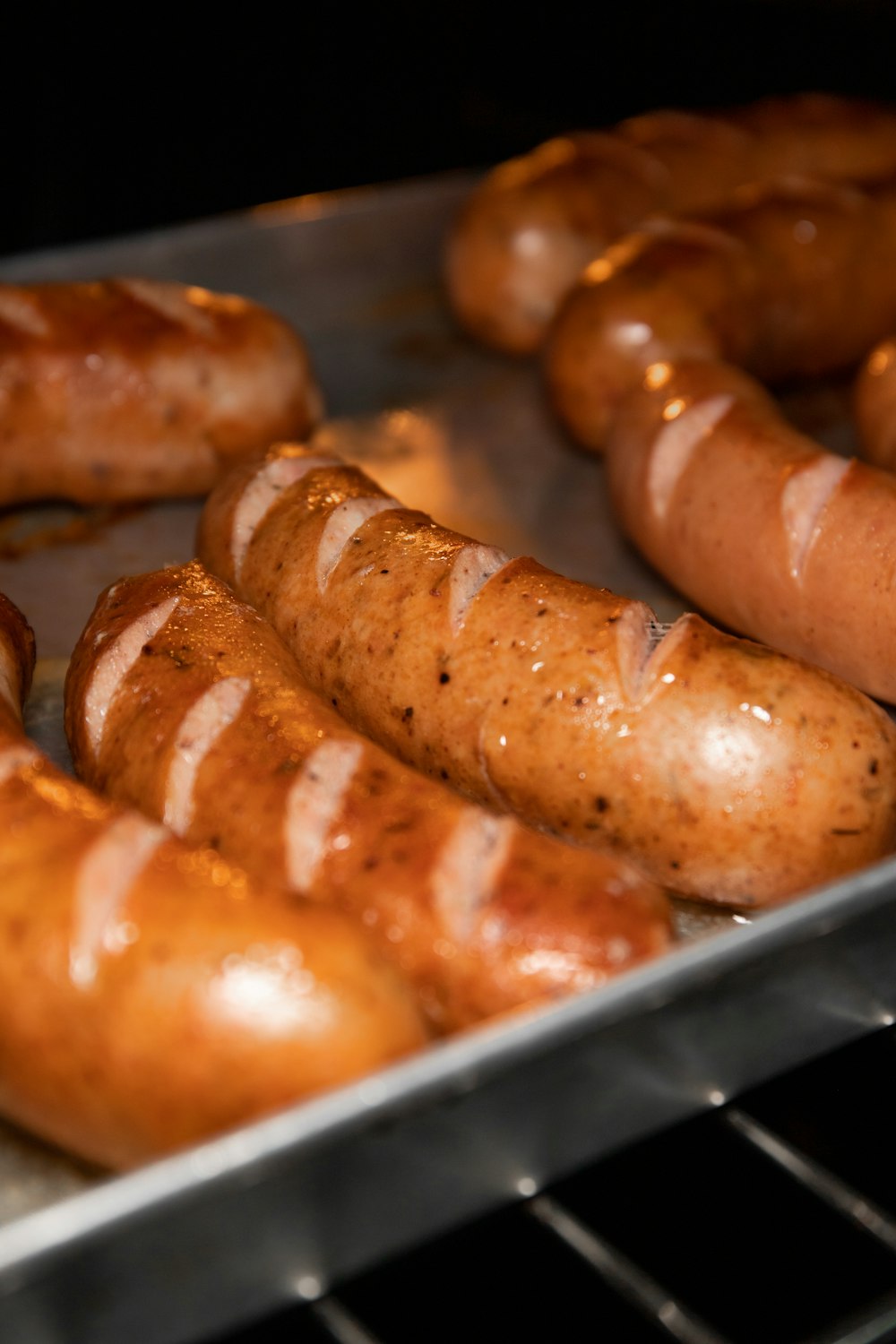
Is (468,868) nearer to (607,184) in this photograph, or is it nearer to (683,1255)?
(683,1255)

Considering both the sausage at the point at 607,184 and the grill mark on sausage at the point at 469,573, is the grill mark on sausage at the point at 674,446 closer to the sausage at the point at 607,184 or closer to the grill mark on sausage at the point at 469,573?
the grill mark on sausage at the point at 469,573

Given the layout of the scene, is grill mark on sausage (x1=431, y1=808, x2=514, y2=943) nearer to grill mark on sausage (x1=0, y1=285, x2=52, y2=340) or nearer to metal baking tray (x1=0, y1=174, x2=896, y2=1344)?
metal baking tray (x1=0, y1=174, x2=896, y2=1344)

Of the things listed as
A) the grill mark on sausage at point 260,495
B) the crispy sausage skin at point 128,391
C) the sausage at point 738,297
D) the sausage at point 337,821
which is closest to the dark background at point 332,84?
the sausage at point 738,297

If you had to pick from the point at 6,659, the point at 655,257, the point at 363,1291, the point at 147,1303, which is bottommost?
the point at 363,1291

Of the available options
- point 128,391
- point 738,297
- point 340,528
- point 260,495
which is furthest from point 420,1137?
point 738,297

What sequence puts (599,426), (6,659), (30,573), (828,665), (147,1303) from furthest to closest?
(599,426), (30,573), (828,665), (6,659), (147,1303)

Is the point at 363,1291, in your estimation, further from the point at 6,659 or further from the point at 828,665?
the point at 828,665

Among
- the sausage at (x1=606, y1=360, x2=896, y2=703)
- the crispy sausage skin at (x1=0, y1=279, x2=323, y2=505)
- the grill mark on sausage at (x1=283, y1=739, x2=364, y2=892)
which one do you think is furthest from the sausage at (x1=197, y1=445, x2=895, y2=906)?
the crispy sausage skin at (x1=0, y1=279, x2=323, y2=505)

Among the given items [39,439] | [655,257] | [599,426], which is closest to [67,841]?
[39,439]
